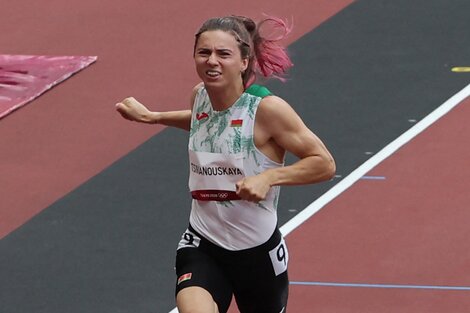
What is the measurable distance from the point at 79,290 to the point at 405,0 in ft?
24.7

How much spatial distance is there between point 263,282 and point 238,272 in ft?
0.52

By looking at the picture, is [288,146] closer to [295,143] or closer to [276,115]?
[295,143]

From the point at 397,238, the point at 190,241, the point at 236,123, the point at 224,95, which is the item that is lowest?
the point at 397,238

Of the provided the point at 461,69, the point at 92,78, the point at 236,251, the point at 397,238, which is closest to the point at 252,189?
the point at 236,251

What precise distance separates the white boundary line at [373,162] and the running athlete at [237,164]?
2347 mm

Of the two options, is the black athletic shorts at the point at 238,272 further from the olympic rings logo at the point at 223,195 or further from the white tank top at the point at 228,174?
the olympic rings logo at the point at 223,195

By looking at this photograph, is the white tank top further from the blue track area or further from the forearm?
the blue track area

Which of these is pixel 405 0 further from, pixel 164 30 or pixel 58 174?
pixel 58 174

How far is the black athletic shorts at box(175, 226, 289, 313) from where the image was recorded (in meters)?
8.23

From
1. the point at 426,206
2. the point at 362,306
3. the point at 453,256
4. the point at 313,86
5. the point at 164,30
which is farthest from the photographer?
the point at 164,30

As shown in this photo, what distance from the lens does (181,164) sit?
13.4 metres

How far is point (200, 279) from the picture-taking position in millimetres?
8188

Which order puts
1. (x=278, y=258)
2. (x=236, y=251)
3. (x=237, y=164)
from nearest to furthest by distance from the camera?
(x=237, y=164), (x=236, y=251), (x=278, y=258)

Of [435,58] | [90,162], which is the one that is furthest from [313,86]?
[90,162]
